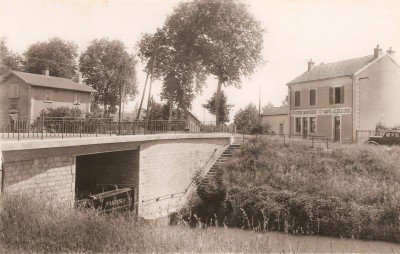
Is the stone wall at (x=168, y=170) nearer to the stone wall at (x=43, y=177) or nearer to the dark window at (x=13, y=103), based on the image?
the stone wall at (x=43, y=177)

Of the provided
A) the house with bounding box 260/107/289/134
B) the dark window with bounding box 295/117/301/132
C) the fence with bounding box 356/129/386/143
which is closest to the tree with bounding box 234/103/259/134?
the house with bounding box 260/107/289/134

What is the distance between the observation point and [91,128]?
81.7 ft

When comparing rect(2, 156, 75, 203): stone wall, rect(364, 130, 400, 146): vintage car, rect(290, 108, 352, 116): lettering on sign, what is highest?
rect(290, 108, 352, 116): lettering on sign

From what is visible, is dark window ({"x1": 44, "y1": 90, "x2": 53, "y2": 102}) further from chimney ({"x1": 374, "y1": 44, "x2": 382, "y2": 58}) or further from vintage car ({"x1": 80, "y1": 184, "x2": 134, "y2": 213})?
chimney ({"x1": 374, "y1": 44, "x2": 382, "y2": 58})

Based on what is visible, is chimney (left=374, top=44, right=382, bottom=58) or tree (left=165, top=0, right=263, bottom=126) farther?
tree (left=165, top=0, right=263, bottom=126)

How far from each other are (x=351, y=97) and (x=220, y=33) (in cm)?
1200

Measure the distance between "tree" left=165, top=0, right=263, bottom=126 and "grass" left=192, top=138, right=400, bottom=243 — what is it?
9557mm

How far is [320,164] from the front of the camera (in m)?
22.6

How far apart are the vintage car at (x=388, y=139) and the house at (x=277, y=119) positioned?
48.0 ft

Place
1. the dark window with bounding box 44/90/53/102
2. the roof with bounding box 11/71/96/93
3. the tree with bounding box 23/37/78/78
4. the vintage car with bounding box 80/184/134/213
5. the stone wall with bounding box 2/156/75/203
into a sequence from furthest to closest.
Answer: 1. the tree with bounding box 23/37/78/78
2. the dark window with bounding box 44/90/53/102
3. the roof with bounding box 11/71/96/93
4. the vintage car with bounding box 80/184/134/213
5. the stone wall with bounding box 2/156/75/203

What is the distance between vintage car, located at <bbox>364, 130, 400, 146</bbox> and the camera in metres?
25.1

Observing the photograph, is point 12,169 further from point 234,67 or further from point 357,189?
point 234,67

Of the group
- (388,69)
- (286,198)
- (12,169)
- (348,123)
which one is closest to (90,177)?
(12,169)

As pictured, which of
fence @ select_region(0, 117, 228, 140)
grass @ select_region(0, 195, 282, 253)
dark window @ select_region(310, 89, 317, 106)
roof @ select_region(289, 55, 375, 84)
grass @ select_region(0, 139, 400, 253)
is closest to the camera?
grass @ select_region(0, 195, 282, 253)
